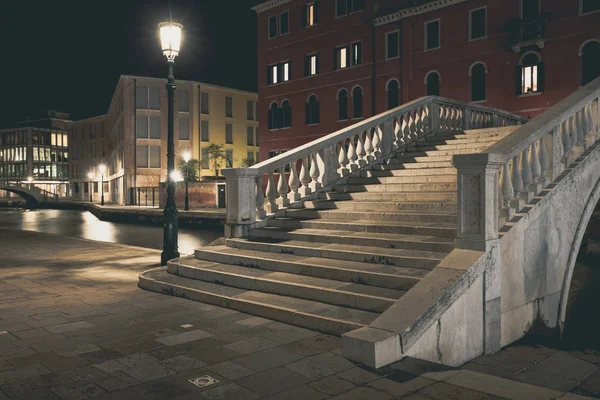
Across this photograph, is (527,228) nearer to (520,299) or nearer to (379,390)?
(520,299)

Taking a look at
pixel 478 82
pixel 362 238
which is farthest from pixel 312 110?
pixel 362 238

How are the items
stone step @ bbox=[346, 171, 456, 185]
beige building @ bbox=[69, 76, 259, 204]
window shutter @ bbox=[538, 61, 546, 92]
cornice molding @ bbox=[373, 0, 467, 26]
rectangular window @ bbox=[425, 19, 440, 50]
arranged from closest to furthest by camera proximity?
stone step @ bbox=[346, 171, 456, 185] < window shutter @ bbox=[538, 61, 546, 92] < cornice molding @ bbox=[373, 0, 467, 26] < rectangular window @ bbox=[425, 19, 440, 50] < beige building @ bbox=[69, 76, 259, 204]

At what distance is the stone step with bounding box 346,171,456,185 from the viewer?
374 inches

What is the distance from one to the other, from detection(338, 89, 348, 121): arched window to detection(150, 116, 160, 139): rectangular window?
2062 cm

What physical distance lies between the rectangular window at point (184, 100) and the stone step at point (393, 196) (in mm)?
39693

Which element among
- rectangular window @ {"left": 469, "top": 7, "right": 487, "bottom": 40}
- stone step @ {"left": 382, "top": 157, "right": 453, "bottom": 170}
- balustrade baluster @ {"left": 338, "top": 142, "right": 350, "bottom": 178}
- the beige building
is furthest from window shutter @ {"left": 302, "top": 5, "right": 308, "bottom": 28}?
balustrade baluster @ {"left": 338, "top": 142, "right": 350, "bottom": 178}

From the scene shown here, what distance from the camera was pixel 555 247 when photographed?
7230mm

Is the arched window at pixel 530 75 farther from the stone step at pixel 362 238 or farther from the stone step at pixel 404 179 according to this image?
the stone step at pixel 362 238

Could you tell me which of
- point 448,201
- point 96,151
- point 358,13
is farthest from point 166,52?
point 96,151

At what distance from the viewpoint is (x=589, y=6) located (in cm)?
2195

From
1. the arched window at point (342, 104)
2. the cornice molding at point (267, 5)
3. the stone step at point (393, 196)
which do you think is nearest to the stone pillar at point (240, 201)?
the stone step at point (393, 196)

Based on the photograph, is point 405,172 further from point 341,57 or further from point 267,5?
point 267,5

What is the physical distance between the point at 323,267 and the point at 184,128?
43.0 m

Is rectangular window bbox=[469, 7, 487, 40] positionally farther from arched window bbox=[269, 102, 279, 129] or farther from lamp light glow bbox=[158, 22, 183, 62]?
lamp light glow bbox=[158, 22, 183, 62]
